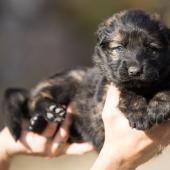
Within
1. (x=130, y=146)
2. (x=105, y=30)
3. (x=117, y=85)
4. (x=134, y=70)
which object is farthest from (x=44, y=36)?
(x=130, y=146)

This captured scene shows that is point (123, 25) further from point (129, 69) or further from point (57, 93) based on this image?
point (57, 93)

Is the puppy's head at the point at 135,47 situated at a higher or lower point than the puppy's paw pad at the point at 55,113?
higher

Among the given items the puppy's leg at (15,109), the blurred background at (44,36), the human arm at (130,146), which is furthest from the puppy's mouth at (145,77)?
the blurred background at (44,36)

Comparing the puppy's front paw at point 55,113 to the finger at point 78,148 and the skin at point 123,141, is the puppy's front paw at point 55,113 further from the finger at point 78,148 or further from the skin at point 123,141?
the skin at point 123,141

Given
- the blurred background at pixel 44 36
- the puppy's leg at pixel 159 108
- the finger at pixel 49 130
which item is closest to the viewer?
the puppy's leg at pixel 159 108

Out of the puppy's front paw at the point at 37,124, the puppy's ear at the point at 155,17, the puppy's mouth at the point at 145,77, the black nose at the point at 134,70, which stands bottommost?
the puppy's front paw at the point at 37,124

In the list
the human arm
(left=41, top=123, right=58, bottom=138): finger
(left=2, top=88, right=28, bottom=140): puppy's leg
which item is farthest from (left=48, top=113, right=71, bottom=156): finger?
the human arm

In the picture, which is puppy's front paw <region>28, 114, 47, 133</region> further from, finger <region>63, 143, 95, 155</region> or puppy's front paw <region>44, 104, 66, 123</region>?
finger <region>63, 143, 95, 155</region>
